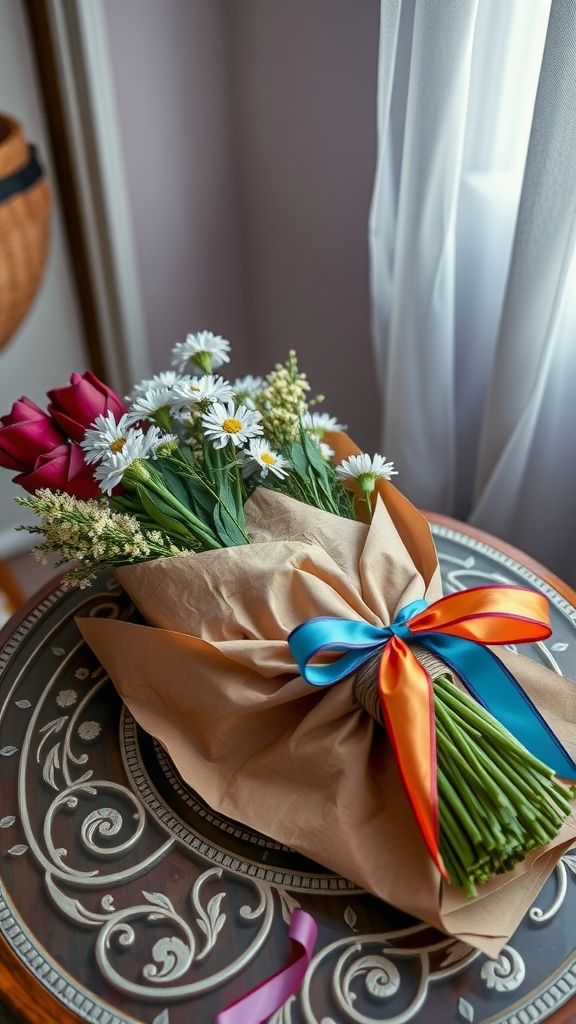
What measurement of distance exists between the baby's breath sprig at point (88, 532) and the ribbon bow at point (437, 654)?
164 millimetres

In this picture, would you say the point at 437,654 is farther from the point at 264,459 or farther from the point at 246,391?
the point at 246,391

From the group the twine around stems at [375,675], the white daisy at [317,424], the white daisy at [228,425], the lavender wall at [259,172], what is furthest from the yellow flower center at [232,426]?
the lavender wall at [259,172]

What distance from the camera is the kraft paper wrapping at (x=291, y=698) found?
598 mm

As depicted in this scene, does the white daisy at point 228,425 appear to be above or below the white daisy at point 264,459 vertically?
above

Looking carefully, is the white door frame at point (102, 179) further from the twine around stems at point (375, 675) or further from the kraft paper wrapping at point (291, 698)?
the twine around stems at point (375, 675)

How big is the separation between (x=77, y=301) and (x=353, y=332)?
0.53 meters

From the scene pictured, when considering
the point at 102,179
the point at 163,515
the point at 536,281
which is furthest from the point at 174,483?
the point at 102,179

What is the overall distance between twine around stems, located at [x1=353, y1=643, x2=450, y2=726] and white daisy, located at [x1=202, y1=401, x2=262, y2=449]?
23cm

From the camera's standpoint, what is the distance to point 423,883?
1.89 feet

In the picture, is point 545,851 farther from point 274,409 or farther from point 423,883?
point 274,409

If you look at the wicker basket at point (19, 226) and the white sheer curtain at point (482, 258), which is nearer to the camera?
the white sheer curtain at point (482, 258)

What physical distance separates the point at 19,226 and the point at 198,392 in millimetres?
458

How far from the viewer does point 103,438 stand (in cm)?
74

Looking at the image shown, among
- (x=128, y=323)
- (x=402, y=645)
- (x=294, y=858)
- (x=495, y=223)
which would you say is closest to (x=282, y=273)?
(x=128, y=323)
